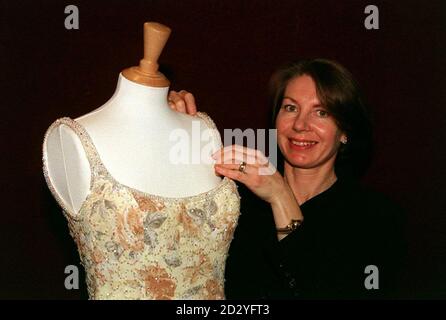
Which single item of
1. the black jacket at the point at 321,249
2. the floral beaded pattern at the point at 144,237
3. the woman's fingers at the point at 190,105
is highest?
the woman's fingers at the point at 190,105

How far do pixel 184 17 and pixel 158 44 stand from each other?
982 mm

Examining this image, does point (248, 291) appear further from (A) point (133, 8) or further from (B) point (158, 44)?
(A) point (133, 8)

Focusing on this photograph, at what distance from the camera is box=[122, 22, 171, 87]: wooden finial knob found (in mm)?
1394

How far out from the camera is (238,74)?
2.42 meters

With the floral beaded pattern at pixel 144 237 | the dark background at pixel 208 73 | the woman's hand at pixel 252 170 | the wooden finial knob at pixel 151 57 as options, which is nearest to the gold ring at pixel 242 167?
the woman's hand at pixel 252 170

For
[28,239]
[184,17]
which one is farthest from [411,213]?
[28,239]

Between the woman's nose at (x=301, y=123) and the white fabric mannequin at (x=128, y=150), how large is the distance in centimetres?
49

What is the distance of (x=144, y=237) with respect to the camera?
4.41 feet

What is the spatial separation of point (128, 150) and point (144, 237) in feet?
0.65

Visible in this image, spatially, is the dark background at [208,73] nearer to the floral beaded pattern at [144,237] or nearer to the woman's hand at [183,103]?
the woman's hand at [183,103]

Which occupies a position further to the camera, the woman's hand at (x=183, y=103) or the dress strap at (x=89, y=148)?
the woman's hand at (x=183, y=103)

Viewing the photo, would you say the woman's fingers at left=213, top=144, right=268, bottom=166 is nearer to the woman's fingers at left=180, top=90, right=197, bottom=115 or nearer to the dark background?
the woman's fingers at left=180, top=90, right=197, bottom=115

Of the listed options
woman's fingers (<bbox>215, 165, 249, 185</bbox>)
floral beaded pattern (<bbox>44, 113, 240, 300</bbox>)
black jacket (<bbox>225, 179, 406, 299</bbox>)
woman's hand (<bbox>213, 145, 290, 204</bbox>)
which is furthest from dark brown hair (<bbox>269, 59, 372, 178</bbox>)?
floral beaded pattern (<bbox>44, 113, 240, 300</bbox>)

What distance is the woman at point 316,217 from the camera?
1805mm
